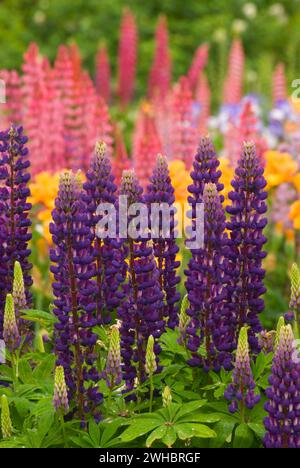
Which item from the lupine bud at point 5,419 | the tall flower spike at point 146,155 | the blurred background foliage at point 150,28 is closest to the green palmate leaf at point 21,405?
the lupine bud at point 5,419

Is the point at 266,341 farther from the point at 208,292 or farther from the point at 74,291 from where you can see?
the point at 74,291

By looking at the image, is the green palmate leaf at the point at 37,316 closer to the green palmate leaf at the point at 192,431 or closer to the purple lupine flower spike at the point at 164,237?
the purple lupine flower spike at the point at 164,237

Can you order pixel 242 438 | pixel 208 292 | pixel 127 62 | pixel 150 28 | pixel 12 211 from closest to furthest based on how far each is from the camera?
pixel 242 438, pixel 208 292, pixel 12 211, pixel 127 62, pixel 150 28

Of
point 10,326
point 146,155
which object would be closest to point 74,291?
point 10,326

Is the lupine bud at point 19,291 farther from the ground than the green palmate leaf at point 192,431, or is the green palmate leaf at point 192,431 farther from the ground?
the lupine bud at point 19,291

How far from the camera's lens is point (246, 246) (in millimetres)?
2816

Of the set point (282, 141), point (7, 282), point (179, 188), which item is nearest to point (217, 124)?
point (282, 141)

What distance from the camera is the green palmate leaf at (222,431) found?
2.48m

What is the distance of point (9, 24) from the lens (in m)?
13.0

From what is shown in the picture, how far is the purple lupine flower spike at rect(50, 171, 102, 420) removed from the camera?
2613 mm

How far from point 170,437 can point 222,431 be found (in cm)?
19

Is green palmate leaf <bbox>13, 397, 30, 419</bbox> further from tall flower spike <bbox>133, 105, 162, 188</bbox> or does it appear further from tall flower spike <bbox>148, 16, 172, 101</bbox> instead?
tall flower spike <bbox>148, 16, 172, 101</bbox>

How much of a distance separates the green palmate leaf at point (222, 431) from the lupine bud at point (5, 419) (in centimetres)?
54
